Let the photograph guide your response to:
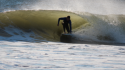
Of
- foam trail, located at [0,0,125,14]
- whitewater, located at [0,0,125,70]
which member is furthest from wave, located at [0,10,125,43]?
foam trail, located at [0,0,125,14]

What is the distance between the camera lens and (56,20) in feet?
35.3

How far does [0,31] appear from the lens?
26.6ft

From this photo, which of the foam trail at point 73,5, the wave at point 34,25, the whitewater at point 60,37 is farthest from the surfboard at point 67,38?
the foam trail at point 73,5

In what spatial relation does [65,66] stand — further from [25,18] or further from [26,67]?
[25,18]

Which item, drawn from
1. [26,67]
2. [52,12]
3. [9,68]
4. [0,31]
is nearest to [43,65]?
[26,67]

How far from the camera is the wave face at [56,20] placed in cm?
761

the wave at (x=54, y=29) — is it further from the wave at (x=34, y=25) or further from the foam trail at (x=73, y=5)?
the foam trail at (x=73, y=5)

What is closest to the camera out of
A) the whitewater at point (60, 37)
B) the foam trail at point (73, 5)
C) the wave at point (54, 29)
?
the whitewater at point (60, 37)

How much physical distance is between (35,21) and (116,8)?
20.2ft

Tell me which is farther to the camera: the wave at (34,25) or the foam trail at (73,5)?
the foam trail at (73,5)

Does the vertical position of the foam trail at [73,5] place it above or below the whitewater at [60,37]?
above

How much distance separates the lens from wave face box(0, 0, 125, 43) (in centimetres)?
761

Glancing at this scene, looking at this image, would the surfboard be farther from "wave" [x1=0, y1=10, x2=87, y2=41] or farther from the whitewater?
"wave" [x1=0, y1=10, x2=87, y2=41]

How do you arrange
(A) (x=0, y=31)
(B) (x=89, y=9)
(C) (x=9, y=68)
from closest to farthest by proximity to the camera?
(C) (x=9, y=68) → (A) (x=0, y=31) → (B) (x=89, y=9)
